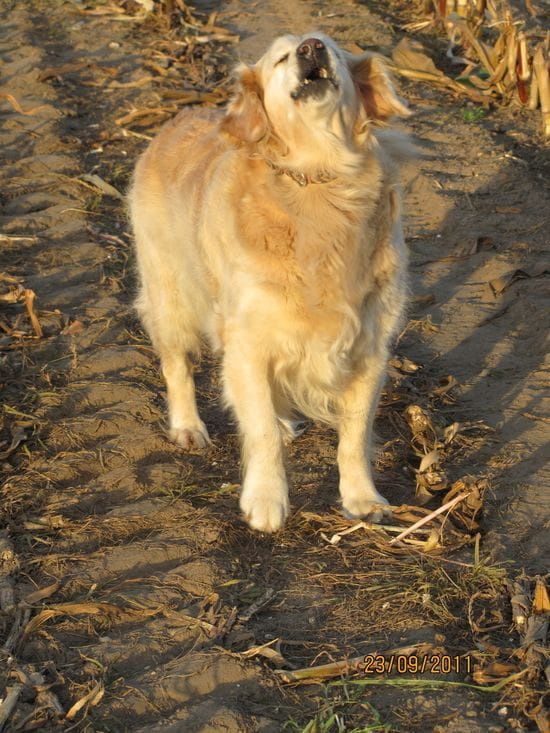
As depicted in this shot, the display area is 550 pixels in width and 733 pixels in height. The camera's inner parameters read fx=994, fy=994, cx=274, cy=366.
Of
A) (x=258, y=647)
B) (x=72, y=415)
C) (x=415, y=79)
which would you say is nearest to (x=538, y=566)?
(x=258, y=647)

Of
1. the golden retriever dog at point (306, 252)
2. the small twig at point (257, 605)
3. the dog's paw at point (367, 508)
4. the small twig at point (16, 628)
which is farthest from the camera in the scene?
the dog's paw at point (367, 508)

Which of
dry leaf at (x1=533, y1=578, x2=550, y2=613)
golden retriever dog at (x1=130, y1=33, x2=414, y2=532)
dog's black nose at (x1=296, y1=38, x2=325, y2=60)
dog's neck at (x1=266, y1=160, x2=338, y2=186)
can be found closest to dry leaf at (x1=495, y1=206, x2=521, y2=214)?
golden retriever dog at (x1=130, y1=33, x2=414, y2=532)

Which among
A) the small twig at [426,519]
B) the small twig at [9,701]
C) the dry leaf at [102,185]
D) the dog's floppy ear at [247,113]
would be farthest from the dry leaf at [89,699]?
the dry leaf at [102,185]

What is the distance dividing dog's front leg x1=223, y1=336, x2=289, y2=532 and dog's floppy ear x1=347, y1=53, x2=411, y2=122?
106 cm

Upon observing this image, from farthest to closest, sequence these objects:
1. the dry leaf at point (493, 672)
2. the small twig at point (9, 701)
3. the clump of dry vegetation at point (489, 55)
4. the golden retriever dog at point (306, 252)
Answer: the clump of dry vegetation at point (489, 55), the golden retriever dog at point (306, 252), the dry leaf at point (493, 672), the small twig at point (9, 701)

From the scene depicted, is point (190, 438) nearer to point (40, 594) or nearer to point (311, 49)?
point (40, 594)

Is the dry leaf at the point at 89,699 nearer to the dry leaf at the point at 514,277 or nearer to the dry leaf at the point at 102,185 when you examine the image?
the dry leaf at the point at 514,277

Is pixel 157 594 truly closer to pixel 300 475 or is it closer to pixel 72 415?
pixel 300 475

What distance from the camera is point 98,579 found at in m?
3.54

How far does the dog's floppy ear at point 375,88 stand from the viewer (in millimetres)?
3885

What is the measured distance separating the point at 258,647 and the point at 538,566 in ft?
3.69

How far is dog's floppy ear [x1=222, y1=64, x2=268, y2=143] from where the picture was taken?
3.86 m

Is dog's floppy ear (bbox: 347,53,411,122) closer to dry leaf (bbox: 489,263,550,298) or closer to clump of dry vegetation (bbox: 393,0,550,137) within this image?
dry leaf (bbox: 489,263,550,298)
